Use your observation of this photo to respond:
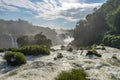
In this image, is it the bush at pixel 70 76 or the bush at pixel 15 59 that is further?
the bush at pixel 15 59

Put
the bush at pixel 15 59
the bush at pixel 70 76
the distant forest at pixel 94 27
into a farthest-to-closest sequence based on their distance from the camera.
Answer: the distant forest at pixel 94 27, the bush at pixel 15 59, the bush at pixel 70 76

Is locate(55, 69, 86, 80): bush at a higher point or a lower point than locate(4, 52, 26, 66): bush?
lower

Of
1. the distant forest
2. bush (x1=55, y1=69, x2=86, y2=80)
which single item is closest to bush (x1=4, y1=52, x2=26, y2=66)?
bush (x1=55, y1=69, x2=86, y2=80)

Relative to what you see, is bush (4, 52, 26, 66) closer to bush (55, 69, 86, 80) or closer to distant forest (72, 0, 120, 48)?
bush (55, 69, 86, 80)

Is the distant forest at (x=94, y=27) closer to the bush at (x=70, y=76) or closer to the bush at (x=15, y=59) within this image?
the bush at (x=15, y=59)

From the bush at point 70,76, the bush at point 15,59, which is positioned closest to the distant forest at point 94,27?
the bush at point 15,59

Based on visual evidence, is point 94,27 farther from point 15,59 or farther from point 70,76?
point 70,76

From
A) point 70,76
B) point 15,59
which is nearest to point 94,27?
point 15,59

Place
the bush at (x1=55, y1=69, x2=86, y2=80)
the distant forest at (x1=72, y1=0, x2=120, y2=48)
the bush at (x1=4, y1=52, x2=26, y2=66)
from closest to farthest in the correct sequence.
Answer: the bush at (x1=55, y1=69, x2=86, y2=80) < the bush at (x1=4, y1=52, x2=26, y2=66) < the distant forest at (x1=72, y1=0, x2=120, y2=48)

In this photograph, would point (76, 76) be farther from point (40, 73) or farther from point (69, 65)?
point (69, 65)

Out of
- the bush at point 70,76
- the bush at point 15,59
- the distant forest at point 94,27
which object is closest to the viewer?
the bush at point 70,76

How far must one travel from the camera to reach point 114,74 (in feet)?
62.2

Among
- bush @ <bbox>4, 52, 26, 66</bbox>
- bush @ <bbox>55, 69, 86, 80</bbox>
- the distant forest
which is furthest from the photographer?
the distant forest

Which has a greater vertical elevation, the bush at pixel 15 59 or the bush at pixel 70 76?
the bush at pixel 15 59
